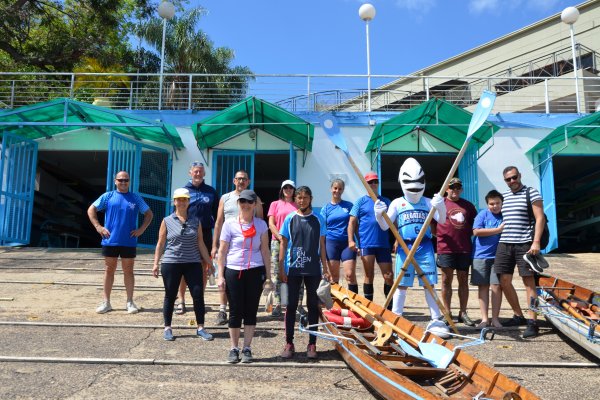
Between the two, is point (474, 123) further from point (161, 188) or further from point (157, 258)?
point (161, 188)

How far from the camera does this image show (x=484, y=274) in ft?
18.4

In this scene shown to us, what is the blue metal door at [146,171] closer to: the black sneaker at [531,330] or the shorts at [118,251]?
the shorts at [118,251]

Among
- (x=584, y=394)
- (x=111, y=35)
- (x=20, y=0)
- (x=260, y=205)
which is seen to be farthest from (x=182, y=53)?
(x=584, y=394)

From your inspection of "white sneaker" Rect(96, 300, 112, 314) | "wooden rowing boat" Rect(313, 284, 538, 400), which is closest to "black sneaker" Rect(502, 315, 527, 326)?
"wooden rowing boat" Rect(313, 284, 538, 400)

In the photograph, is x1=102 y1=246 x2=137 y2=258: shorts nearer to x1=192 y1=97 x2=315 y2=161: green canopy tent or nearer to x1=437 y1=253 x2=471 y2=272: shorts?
x1=437 y1=253 x2=471 y2=272: shorts

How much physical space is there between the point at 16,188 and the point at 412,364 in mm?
11314

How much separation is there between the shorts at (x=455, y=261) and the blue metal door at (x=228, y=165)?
24.1 ft

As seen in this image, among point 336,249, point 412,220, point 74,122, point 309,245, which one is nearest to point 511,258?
point 412,220

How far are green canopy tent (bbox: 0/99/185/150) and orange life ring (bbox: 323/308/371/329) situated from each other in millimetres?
7098

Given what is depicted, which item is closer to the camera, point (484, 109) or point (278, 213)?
point (484, 109)

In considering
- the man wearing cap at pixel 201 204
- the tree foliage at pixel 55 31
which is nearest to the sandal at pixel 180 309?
the man wearing cap at pixel 201 204

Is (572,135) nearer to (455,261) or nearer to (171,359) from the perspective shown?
(455,261)

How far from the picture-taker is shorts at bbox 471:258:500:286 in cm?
559

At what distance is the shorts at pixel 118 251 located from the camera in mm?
6078
